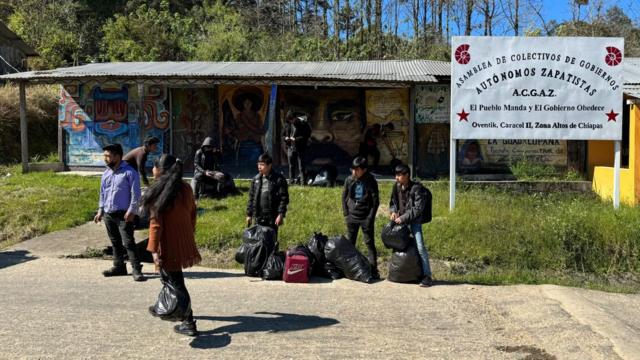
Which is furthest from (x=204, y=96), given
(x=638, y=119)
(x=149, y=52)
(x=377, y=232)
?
(x=149, y=52)

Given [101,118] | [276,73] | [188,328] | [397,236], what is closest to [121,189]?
[188,328]

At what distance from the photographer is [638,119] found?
1349 centimetres

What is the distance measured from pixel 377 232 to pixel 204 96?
9849mm

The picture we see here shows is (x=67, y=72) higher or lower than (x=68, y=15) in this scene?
lower

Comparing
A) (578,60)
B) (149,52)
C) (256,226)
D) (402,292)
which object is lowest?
(402,292)

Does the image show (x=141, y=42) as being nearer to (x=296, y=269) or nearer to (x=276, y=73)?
(x=276, y=73)

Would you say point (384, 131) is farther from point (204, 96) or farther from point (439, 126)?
point (204, 96)

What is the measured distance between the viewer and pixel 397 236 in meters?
7.71

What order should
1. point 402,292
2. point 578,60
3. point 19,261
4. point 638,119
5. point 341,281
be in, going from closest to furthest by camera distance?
point 402,292 < point 341,281 < point 19,261 < point 578,60 < point 638,119

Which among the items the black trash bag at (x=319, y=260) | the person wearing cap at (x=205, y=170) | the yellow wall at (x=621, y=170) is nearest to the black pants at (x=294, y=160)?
the person wearing cap at (x=205, y=170)

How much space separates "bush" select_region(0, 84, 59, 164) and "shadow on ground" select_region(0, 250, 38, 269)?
37.8 ft

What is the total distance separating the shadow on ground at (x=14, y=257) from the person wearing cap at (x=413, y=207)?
549 cm

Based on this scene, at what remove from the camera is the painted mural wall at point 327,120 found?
1817 centimetres

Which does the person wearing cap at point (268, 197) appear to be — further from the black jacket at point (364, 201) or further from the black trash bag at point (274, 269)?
the black jacket at point (364, 201)
